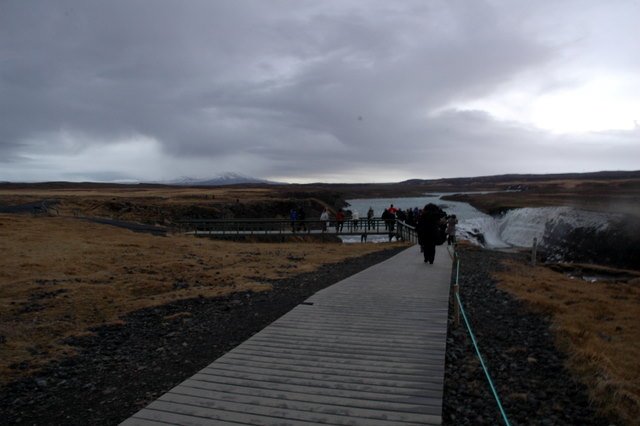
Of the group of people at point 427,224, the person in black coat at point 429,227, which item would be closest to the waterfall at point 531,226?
the group of people at point 427,224

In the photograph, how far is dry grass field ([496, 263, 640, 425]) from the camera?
19.6ft

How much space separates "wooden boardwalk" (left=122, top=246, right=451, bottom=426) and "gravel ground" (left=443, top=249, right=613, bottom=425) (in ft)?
1.28

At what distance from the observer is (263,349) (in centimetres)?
679

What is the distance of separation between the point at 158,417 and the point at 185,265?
12.9m

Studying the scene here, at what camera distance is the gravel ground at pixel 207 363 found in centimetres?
550

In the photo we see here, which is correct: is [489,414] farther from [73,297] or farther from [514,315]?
[73,297]

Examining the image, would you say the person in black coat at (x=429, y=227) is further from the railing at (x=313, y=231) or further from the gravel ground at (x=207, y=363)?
the railing at (x=313, y=231)

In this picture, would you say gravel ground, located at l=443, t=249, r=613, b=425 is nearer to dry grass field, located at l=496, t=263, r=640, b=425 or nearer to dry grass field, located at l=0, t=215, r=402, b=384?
dry grass field, located at l=496, t=263, r=640, b=425

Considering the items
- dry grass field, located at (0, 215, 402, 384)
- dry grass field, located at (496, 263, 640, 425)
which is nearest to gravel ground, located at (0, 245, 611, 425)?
dry grass field, located at (496, 263, 640, 425)

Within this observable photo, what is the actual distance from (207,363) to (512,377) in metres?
4.46

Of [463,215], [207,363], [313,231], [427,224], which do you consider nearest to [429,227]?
[427,224]

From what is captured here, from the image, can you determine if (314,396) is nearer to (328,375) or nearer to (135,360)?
(328,375)

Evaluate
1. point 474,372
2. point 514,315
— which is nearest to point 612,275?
point 514,315

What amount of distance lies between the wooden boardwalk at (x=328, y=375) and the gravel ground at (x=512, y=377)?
0.39 meters
